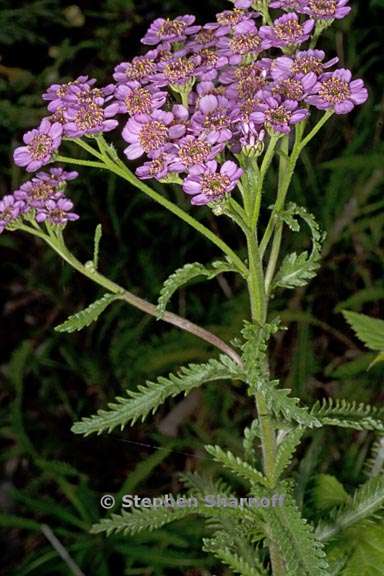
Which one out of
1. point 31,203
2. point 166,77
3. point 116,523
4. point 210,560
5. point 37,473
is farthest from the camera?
point 37,473

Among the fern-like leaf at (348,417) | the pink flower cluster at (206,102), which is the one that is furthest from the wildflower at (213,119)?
the fern-like leaf at (348,417)

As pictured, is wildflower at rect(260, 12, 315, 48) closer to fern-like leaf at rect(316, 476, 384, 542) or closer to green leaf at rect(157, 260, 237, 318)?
green leaf at rect(157, 260, 237, 318)

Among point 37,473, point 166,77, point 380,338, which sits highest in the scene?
point 166,77

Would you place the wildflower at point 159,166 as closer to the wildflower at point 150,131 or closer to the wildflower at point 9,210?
the wildflower at point 150,131

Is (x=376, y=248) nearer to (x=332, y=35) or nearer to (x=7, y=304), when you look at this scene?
(x=332, y=35)

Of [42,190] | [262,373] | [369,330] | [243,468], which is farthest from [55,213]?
[369,330]

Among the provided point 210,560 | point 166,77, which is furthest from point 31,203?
point 210,560

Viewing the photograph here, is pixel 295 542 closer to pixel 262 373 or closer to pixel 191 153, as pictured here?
pixel 262 373
